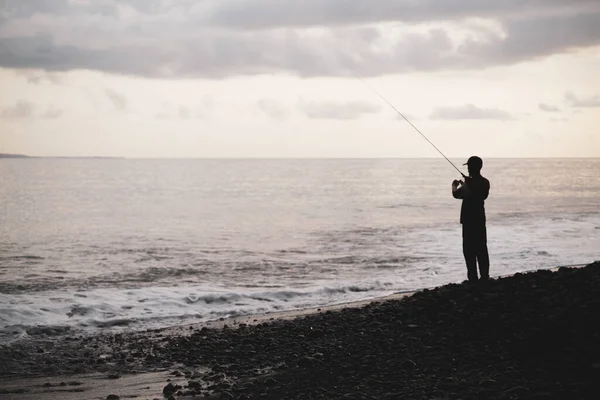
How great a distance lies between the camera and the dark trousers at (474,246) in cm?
959

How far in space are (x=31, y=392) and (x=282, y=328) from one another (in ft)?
11.4

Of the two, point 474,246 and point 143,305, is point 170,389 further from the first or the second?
point 143,305

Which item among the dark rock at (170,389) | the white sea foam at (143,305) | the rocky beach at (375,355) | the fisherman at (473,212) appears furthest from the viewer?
the white sea foam at (143,305)

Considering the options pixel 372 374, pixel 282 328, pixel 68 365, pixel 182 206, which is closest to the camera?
pixel 372 374

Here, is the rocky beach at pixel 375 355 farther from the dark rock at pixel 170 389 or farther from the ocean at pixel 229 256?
the ocean at pixel 229 256

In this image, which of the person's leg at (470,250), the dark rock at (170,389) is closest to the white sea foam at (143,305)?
the person's leg at (470,250)

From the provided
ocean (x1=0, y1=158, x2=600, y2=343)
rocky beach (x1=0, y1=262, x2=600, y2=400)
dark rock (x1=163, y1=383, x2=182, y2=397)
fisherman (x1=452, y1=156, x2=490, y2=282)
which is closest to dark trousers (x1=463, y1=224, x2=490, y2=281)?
fisherman (x1=452, y1=156, x2=490, y2=282)

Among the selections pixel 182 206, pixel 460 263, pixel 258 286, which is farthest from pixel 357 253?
pixel 182 206

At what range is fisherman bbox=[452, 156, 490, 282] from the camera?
369 inches

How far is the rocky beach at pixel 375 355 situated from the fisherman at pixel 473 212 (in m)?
0.41

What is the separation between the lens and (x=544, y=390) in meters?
5.48

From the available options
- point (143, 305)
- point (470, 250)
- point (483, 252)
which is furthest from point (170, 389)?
point (143, 305)

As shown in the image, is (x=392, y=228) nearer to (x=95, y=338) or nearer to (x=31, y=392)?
Result: (x=95, y=338)

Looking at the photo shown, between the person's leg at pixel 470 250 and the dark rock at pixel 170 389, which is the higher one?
the person's leg at pixel 470 250
